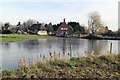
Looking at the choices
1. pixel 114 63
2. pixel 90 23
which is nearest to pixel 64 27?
pixel 90 23

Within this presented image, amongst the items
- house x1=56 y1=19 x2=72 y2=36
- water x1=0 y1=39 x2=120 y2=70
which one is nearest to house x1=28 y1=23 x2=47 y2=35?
house x1=56 y1=19 x2=72 y2=36

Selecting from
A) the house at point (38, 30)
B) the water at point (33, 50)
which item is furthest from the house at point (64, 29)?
the water at point (33, 50)

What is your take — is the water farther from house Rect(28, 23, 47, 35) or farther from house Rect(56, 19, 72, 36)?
house Rect(28, 23, 47, 35)

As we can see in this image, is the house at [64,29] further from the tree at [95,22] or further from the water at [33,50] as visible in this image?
the water at [33,50]

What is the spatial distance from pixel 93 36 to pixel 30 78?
167 ft

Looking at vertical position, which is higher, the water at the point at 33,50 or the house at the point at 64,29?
the house at the point at 64,29

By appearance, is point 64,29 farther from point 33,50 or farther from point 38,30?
point 33,50

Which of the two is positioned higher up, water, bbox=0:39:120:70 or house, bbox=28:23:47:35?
house, bbox=28:23:47:35

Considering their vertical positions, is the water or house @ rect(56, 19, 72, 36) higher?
house @ rect(56, 19, 72, 36)

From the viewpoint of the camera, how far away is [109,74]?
731 cm

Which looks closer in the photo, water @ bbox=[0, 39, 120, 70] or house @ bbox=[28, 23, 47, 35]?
water @ bbox=[0, 39, 120, 70]

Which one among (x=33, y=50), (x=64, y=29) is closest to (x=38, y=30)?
(x=64, y=29)

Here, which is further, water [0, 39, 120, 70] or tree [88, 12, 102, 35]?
tree [88, 12, 102, 35]

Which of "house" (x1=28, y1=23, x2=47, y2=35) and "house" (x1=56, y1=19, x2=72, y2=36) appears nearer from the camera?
"house" (x1=56, y1=19, x2=72, y2=36)
